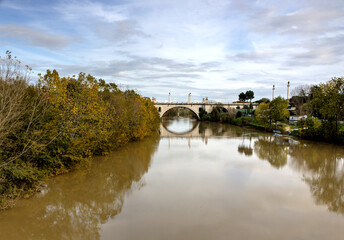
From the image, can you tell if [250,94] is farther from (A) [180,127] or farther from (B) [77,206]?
(B) [77,206]

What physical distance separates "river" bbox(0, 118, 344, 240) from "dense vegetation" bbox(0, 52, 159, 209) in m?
0.96

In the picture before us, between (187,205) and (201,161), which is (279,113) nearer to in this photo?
(201,161)

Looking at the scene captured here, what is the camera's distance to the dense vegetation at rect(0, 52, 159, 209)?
9242mm

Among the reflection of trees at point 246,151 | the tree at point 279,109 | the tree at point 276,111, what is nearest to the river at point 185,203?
the reflection of trees at point 246,151

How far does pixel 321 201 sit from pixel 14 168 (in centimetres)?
1297

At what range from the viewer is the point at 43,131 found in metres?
11.8

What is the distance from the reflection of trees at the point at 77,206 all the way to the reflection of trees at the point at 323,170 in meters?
9.06

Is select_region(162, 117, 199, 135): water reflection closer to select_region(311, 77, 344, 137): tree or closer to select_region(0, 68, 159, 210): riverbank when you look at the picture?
select_region(311, 77, 344, 137): tree

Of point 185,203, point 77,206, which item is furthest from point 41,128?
point 185,203

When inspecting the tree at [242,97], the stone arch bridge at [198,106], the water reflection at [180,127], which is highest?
the tree at [242,97]

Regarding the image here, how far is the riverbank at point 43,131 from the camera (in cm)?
951

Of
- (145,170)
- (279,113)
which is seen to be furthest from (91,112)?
(279,113)

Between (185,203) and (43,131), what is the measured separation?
739cm

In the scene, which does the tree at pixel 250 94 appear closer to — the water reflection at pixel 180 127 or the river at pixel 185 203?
→ the water reflection at pixel 180 127
